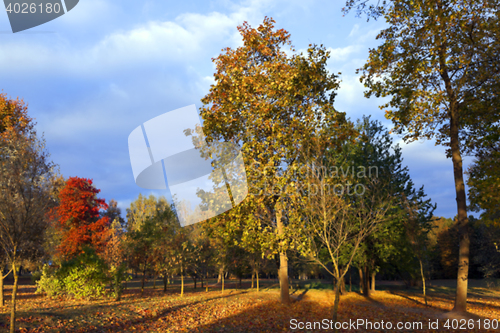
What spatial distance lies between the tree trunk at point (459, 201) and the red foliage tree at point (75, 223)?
26.4m

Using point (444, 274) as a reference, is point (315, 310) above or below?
above

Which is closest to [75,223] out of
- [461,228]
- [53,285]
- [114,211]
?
[53,285]

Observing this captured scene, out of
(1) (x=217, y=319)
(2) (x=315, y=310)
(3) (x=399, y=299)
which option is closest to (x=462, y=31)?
(2) (x=315, y=310)

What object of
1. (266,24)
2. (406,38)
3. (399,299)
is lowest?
(399,299)

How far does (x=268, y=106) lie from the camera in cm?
1374

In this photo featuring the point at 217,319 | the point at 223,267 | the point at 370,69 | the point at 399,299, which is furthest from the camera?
the point at 223,267

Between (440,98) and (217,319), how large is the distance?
1426 centimetres

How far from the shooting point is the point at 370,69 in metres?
16.0

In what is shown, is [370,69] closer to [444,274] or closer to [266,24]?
[266,24]

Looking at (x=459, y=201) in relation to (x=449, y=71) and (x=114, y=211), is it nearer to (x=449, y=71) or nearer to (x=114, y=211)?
(x=449, y=71)

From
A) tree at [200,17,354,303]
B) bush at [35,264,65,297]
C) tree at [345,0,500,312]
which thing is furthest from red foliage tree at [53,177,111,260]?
tree at [345,0,500,312]

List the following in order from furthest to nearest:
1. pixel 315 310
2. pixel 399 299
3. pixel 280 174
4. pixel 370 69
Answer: pixel 399 299, pixel 370 69, pixel 315 310, pixel 280 174

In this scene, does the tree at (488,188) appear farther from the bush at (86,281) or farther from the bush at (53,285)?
the bush at (53,285)

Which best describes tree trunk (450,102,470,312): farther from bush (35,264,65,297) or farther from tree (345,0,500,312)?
bush (35,264,65,297)
